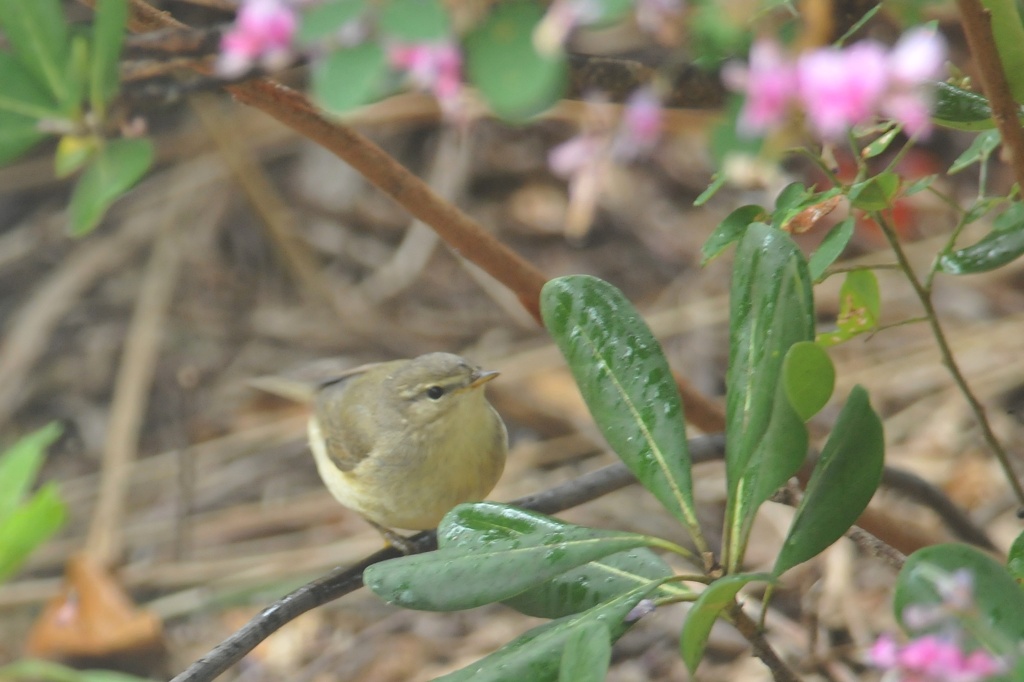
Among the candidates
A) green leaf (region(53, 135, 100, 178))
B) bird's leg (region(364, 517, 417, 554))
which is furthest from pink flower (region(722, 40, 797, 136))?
bird's leg (region(364, 517, 417, 554))

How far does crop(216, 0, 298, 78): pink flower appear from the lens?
5.08 ft

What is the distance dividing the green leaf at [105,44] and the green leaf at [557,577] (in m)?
0.69

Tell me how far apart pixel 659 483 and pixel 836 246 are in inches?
15.2

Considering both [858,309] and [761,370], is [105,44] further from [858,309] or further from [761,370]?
[858,309]

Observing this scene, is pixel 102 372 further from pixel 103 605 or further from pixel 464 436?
pixel 464 436

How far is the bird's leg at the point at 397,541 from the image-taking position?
2.73 m

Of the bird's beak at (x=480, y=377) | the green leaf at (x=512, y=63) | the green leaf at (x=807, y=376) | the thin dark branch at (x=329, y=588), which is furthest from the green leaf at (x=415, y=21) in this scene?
the bird's beak at (x=480, y=377)

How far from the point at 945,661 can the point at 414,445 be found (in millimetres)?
2043

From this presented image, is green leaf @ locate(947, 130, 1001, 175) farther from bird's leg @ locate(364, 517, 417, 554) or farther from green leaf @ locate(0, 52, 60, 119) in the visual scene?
bird's leg @ locate(364, 517, 417, 554)

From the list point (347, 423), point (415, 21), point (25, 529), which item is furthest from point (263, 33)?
point (347, 423)

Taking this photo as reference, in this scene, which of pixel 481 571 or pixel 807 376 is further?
pixel 481 571

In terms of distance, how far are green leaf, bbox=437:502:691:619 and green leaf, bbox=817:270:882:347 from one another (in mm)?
449

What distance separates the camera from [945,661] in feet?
3.58

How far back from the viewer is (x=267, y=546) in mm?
4266
